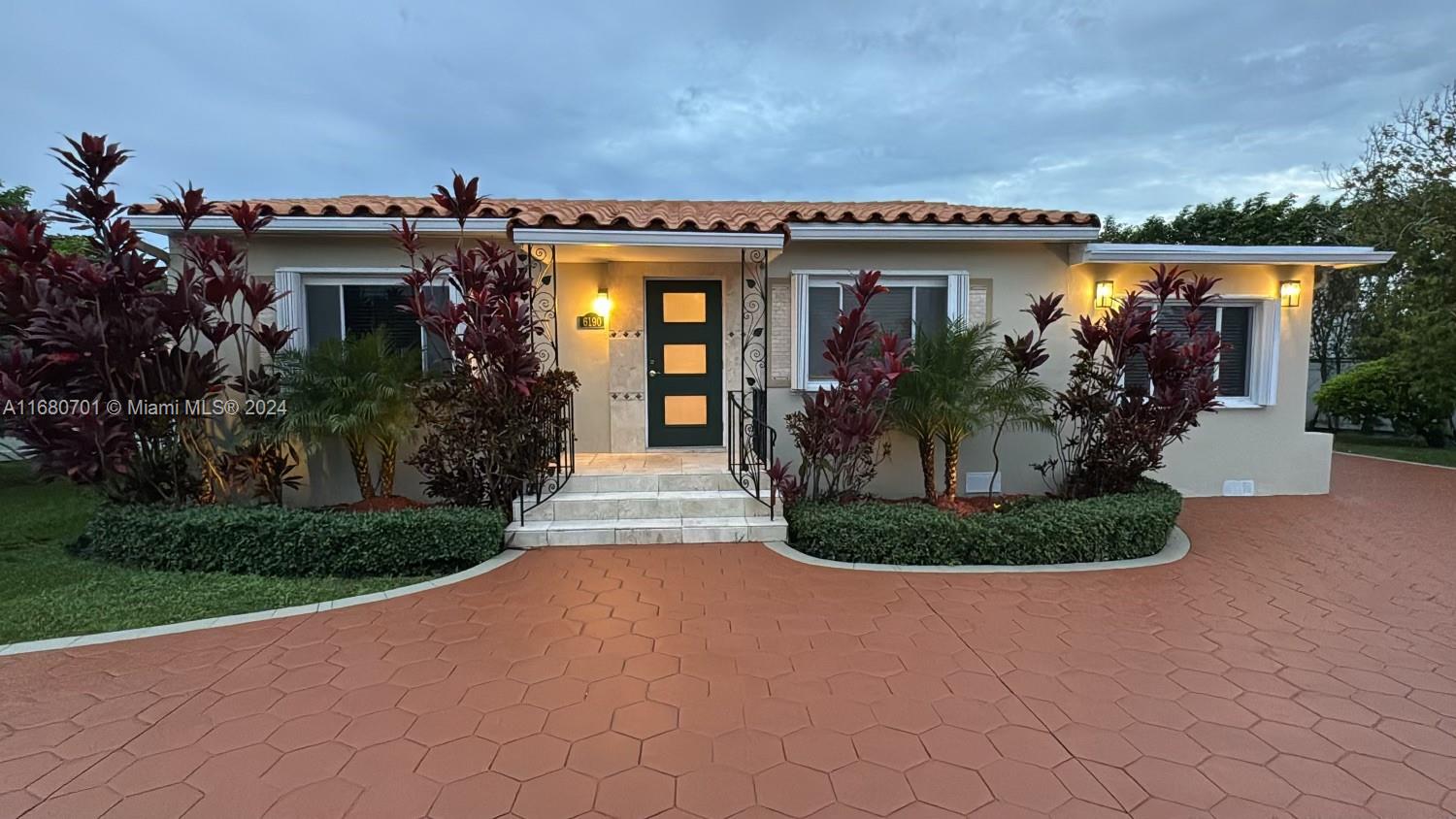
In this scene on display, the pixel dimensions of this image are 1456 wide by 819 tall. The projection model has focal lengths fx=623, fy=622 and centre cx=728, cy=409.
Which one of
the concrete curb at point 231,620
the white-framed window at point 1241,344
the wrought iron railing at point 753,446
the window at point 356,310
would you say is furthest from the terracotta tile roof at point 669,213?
the concrete curb at point 231,620

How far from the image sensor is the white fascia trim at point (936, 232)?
6.58m

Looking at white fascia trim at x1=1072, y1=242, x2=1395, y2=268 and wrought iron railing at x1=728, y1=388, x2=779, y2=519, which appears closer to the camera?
wrought iron railing at x1=728, y1=388, x2=779, y2=519

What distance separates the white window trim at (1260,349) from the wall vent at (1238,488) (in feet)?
3.13

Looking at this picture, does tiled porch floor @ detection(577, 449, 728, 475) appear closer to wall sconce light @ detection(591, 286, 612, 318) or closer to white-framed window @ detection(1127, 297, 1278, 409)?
wall sconce light @ detection(591, 286, 612, 318)

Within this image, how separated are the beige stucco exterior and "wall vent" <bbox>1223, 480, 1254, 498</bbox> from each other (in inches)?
2.4

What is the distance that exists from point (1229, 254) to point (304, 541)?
10.0 m

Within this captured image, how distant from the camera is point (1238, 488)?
7934mm

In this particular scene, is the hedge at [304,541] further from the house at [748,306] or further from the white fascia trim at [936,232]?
the white fascia trim at [936,232]

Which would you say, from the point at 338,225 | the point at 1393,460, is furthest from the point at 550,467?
the point at 1393,460

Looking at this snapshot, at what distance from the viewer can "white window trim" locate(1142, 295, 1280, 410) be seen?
770 centimetres

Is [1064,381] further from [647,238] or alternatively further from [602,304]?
[602,304]

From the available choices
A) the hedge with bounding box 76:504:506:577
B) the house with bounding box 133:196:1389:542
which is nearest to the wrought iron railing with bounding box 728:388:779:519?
the house with bounding box 133:196:1389:542

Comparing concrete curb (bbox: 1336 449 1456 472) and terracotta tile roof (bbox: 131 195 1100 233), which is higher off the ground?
terracotta tile roof (bbox: 131 195 1100 233)

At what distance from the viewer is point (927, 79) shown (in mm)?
10805
